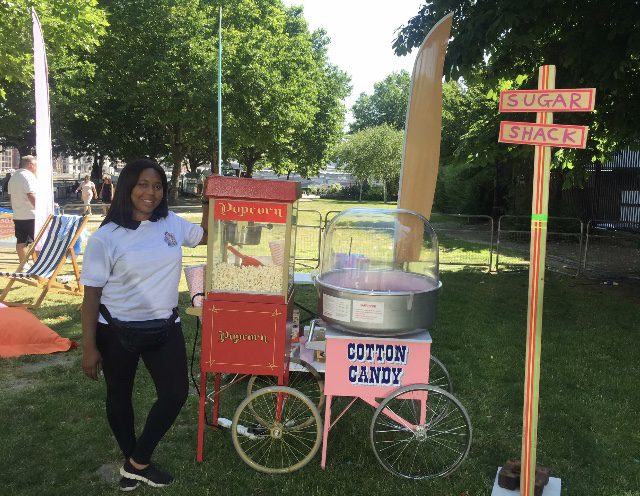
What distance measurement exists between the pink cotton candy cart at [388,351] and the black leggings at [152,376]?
3.18ft

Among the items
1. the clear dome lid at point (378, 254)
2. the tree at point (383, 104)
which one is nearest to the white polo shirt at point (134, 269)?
the clear dome lid at point (378, 254)

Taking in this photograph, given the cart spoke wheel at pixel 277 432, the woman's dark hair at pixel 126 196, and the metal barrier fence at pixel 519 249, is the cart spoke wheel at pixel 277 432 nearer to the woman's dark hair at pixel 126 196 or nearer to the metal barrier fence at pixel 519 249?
the woman's dark hair at pixel 126 196

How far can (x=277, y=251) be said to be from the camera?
3.79m

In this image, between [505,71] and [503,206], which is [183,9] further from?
[505,71]

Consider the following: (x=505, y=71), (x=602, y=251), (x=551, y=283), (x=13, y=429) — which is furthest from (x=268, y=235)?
(x=602, y=251)

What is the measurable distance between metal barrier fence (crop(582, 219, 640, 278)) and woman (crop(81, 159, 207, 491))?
34.8ft

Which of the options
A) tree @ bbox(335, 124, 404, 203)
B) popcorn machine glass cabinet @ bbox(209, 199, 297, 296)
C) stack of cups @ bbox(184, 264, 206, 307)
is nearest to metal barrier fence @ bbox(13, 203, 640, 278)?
stack of cups @ bbox(184, 264, 206, 307)

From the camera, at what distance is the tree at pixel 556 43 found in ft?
24.6

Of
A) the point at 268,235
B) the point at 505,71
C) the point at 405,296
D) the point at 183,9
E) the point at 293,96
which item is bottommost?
the point at 405,296

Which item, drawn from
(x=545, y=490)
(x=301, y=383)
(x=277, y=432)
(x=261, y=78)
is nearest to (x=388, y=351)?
(x=277, y=432)

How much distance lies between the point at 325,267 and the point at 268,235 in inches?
31.3

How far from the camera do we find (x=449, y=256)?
1498cm

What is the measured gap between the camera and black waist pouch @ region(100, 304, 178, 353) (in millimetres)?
3287

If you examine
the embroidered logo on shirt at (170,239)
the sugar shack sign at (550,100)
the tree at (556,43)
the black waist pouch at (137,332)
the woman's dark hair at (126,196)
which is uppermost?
the tree at (556,43)
